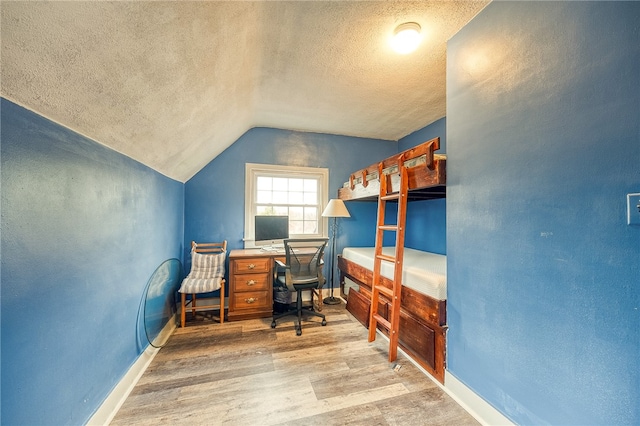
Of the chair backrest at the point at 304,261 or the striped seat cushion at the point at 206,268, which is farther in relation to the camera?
the striped seat cushion at the point at 206,268

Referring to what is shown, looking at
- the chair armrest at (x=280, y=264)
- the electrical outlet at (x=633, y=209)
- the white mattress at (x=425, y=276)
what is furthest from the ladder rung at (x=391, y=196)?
the electrical outlet at (x=633, y=209)

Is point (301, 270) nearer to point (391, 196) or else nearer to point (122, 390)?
point (391, 196)

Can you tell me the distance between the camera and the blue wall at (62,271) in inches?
36.4

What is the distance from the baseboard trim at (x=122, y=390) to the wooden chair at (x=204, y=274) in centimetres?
61

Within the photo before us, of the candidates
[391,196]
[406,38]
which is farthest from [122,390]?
[406,38]

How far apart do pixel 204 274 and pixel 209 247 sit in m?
0.47

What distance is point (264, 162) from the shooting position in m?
3.60

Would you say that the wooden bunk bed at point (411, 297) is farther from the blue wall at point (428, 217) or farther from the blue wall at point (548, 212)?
the blue wall at point (428, 217)

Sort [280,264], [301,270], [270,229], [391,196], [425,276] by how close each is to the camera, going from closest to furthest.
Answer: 1. [425,276]
2. [391,196]
3. [280,264]
4. [301,270]
5. [270,229]

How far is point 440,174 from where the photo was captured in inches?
73.5

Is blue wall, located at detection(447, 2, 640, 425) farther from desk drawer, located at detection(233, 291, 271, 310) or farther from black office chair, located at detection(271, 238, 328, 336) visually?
desk drawer, located at detection(233, 291, 271, 310)

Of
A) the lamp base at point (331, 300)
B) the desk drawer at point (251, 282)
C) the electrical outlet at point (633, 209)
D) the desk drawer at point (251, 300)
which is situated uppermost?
the electrical outlet at point (633, 209)

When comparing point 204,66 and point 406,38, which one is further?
point 406,38

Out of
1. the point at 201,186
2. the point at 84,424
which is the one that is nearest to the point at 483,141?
the point at 84,424
